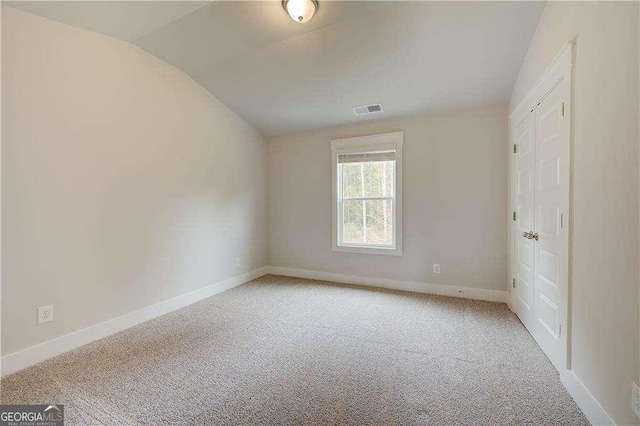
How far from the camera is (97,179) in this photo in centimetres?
251

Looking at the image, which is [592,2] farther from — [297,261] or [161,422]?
[297,261]

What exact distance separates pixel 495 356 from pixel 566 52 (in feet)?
7.07

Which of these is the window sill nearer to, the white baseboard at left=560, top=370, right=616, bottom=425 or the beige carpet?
the beige carpet

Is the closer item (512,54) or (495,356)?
(495,356)

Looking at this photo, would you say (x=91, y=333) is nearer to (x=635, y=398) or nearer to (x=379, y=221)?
(x=379, y=221)

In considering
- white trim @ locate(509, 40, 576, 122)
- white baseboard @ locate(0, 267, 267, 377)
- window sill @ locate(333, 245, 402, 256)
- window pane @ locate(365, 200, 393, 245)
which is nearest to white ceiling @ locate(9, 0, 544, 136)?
white trim @ locate(509, 40, 576, 122)

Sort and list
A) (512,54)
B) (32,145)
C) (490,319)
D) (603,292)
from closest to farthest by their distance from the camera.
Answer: (603,292)
(32,145)
(512,54)
(490,319)

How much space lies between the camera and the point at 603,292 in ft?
4.84

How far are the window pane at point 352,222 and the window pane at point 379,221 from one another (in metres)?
0.11

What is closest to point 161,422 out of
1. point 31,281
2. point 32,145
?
point 31,281

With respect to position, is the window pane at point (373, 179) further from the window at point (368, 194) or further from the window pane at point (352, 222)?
the window pane at point (352, 222)

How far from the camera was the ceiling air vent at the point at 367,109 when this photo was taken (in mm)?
3631

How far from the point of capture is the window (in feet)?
12.8

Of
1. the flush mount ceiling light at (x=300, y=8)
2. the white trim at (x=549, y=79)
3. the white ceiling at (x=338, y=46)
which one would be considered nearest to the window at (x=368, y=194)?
the white ceiling at (x=338, y=46)
